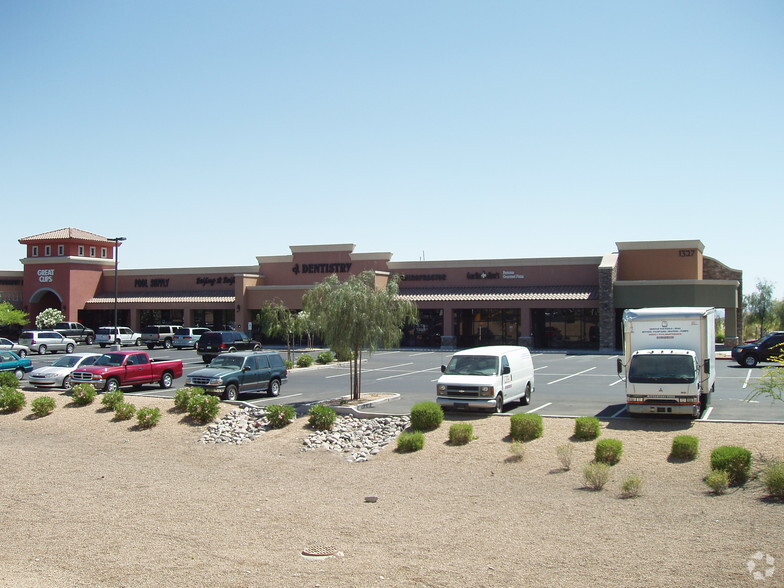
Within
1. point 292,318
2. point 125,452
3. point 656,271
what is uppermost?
point 656,271

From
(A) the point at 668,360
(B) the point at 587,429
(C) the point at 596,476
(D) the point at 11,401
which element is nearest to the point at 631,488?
(C) the point at 596,476

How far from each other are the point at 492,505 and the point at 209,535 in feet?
16.2

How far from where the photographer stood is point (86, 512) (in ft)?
45.3

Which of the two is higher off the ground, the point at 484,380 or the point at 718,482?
the point at 484,380

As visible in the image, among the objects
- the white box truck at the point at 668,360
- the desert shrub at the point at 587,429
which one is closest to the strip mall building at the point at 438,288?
the white box truck at the point at 668,360

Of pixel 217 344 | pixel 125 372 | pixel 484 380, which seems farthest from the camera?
pixel 217 344

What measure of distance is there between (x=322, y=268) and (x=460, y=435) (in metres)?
41.7

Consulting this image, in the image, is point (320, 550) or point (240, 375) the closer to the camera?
point (320, 550)

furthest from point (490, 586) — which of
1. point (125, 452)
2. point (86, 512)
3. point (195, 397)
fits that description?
point (195, 397)

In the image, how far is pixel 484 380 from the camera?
21.2 m

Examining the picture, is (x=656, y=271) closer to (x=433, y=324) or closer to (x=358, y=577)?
(x=433, y=324)

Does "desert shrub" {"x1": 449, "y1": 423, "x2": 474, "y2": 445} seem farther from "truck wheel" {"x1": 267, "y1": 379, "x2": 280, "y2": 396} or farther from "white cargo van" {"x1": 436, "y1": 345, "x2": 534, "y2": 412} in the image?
"truck wheel" {"x1": 267, "y1": 379, "x2": 280, "y2": 396}

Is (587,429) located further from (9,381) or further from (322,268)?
(322,268)

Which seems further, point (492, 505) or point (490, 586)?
point (492, 505)
